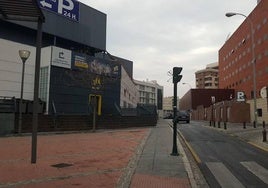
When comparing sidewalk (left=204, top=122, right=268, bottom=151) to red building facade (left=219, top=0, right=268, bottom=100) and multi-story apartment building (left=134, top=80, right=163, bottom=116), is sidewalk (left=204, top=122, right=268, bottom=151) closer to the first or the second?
→ red building facade (left=219, top=0, right=268, bottom=100)

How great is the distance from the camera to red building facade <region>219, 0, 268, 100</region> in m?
51.6

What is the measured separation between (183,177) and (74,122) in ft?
64.5

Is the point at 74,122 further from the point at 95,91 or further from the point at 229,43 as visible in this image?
the point at 229,43

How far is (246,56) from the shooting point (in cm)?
6438

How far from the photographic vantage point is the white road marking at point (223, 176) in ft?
29.8

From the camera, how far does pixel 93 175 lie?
9555mm

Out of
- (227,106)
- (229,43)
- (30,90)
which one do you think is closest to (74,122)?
(30,90)

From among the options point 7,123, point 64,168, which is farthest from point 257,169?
point 7,123

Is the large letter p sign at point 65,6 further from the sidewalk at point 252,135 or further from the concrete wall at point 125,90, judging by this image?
the sidewalk at point 252,135

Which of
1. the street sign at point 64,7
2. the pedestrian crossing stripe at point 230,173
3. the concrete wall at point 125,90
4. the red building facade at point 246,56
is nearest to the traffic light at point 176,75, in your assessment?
the pedestrian crossing stripe at point 230,173

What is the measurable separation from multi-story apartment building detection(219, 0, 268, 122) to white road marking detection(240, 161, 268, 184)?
73.5 feet

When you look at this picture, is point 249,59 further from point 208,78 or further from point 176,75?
point 208,78

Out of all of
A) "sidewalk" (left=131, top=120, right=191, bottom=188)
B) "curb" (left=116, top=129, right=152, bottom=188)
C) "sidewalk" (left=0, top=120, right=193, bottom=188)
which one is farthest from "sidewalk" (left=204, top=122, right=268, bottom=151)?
"curb" (left=116, top=129, right=152, bottom=188)

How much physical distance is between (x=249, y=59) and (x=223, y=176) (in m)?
55.1
